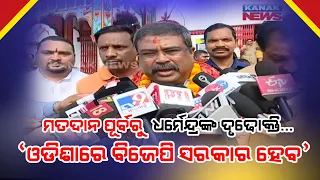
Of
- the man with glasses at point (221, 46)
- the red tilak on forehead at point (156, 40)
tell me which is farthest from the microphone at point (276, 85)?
the red tilak on forehead at point (156, 40)

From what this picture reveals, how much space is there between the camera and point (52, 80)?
2479mm

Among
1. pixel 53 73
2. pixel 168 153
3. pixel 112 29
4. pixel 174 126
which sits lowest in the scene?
pixel 168 153

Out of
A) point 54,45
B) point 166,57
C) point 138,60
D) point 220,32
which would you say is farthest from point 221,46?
point 54,45

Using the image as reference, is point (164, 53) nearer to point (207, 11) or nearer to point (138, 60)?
point (138, 60)

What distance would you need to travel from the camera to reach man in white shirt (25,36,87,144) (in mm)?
2469

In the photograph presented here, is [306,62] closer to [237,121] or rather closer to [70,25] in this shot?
[237,121]

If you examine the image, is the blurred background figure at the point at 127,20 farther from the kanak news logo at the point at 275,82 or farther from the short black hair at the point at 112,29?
the kanak news logo at the point at 275,82

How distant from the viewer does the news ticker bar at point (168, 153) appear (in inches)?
96.7

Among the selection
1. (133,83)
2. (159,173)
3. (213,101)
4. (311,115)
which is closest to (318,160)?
(311,115)

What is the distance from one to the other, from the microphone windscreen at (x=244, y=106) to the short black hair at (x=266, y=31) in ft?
1.00

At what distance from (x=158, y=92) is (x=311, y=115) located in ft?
2.91

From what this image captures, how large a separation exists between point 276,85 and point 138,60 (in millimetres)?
809

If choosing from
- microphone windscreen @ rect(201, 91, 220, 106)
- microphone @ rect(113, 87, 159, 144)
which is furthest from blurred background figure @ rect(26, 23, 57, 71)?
microphone windscreen @ rect(201, 91, 220, 106)

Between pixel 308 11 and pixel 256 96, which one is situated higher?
pixel 308 11
